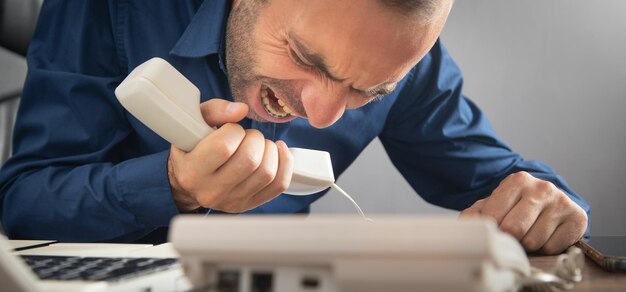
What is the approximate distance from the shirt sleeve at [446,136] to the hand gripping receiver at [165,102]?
2.05 feet

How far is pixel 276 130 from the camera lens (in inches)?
40.0

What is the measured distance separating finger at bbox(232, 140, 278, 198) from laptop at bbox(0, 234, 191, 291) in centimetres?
16

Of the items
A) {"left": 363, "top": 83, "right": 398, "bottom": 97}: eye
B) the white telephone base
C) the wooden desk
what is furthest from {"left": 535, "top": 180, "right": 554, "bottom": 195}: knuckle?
the white telephone base

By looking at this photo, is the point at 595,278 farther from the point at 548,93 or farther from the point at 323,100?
the point at 548,93

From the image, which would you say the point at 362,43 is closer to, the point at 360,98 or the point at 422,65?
the point at 360,98

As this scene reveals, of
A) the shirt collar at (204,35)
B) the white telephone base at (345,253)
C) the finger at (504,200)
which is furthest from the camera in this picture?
the shirt collar at (204,35)

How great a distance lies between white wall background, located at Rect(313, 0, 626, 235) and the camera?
1739 mm

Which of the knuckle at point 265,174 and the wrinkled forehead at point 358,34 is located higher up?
the wrinkled forehead at point 358,34

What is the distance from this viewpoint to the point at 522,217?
2.22 ft

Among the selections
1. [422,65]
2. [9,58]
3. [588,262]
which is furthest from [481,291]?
[9,58]

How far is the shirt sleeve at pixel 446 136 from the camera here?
44.8 inches

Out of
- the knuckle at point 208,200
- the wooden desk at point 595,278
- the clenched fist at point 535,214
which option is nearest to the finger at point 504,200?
the clenched fist at point 535,214

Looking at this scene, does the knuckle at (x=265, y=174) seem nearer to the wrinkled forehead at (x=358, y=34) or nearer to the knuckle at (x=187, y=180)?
the knuckle at (x=187, y=180)

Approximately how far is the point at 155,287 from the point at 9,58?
94cm
